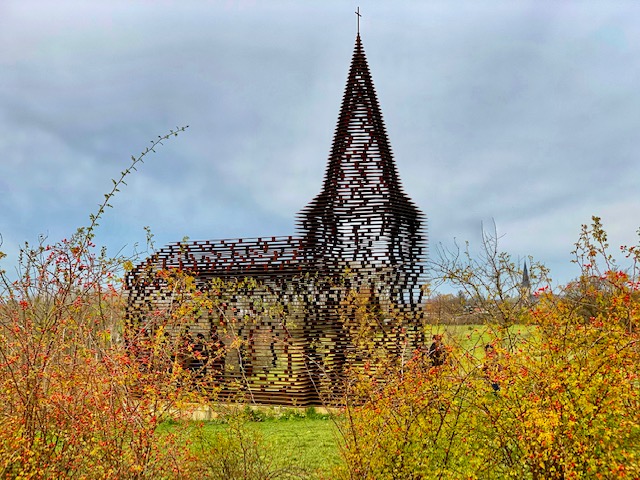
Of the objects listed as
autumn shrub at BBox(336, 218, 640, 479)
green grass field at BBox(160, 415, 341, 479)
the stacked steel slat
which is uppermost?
the stacked steel slat

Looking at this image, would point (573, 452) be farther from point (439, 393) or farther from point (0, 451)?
point (0, 451)

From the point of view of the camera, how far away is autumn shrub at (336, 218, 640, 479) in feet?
14.4

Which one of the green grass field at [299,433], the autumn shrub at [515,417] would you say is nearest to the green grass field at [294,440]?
the green grass field at [299,433]

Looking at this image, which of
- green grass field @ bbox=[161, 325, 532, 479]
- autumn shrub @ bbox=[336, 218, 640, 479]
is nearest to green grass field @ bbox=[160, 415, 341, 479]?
green grass field @ bbox=[161, 325, 532, 479]

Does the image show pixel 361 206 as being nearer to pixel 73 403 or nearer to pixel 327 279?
pixel 327 279

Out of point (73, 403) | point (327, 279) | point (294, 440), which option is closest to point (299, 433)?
point (294, 440)

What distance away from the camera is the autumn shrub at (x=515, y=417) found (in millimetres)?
4383

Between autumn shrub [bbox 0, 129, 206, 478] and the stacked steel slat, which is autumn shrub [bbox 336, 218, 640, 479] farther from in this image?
the stacked steel slat

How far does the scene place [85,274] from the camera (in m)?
5.70

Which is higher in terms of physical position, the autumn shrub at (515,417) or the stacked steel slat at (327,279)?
the stacked steel slat at (327,279)

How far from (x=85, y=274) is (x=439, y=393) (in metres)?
3.52

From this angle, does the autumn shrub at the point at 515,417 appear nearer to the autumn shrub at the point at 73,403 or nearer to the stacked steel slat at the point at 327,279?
the autumn shrub at the point at 73,403

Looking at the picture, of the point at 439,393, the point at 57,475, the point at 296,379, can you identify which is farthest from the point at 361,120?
the point at 57,475

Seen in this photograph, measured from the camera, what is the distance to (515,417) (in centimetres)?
462
